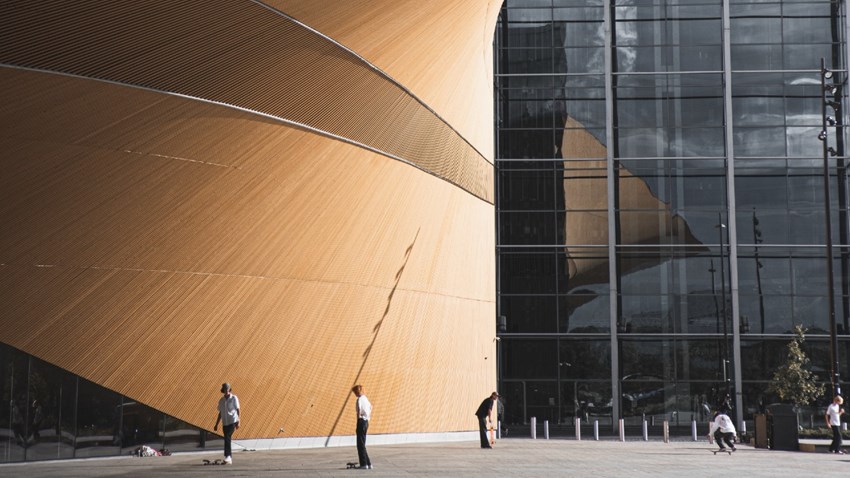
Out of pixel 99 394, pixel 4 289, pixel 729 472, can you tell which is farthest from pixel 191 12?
pixel 729 472

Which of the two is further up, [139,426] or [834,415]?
[139,426]

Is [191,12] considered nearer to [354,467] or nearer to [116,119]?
[116,119]

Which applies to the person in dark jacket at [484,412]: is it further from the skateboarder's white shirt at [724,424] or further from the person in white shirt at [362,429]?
the person in white shirt at [362,429]

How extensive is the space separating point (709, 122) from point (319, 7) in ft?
88.9

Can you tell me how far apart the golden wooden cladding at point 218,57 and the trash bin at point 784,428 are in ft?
40.3

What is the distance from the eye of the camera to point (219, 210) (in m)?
20.2

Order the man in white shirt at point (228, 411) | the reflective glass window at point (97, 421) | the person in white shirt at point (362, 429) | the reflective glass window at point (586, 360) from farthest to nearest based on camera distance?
the reflective glass window at point (586, 360) → the reflective glass window at point (97, 421) → the man in white shirt at point (228, 411) → the person in white shirt at point (362, 429)

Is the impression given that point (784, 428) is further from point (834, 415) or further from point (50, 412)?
point (50, 412)

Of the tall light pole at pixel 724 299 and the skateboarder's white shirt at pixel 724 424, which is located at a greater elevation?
the tall light pole at pixel 724 299

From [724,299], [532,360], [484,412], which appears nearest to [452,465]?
[484,412]

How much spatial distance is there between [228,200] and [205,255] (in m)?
1.15

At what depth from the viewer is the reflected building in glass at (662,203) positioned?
140 feet

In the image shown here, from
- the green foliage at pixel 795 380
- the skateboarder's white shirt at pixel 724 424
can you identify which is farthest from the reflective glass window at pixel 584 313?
the skateboarder's white shirt at pixel 724 424

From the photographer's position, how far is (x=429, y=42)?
25.4 m
